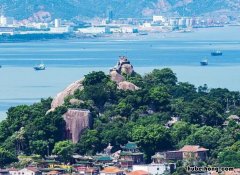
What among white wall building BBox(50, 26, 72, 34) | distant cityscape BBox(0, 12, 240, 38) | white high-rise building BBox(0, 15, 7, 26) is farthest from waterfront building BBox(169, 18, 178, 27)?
white wall building BBox(50, 26, 72, 34)

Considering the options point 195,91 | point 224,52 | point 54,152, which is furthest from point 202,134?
point 224,52

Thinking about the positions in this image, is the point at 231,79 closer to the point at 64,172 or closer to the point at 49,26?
the point at 64,172

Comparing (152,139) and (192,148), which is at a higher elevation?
(152,139)

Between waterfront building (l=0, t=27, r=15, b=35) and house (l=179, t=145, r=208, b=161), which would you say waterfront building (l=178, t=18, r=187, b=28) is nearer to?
waterfront building (l=0, t=27, r=15, b=35)

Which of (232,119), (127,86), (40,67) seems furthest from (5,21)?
(232,119)

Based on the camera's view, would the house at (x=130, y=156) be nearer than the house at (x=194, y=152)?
Yes

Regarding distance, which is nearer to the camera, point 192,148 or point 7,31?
point 192,148

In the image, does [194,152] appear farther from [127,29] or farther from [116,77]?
[127,29]

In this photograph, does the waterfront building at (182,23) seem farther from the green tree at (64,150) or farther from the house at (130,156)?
the house at (130,156)

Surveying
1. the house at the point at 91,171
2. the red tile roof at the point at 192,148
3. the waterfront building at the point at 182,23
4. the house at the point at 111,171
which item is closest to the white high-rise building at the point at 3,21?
the waterfront building at the point at 182,23
